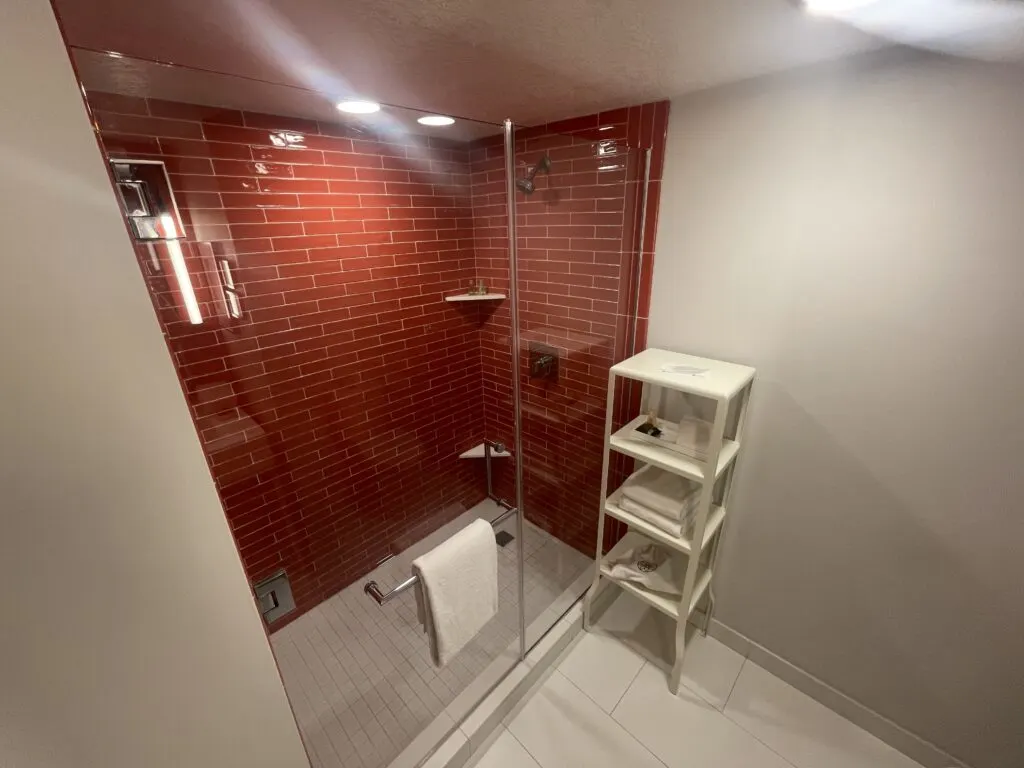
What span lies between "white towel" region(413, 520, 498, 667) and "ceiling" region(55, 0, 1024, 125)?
1.37 metres

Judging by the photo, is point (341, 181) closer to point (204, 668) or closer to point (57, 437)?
point (57, 437)

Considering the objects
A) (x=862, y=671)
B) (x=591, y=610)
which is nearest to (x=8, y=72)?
(x=591, y=610)

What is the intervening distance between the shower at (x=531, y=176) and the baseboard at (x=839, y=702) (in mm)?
1987

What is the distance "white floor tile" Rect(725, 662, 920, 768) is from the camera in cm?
131

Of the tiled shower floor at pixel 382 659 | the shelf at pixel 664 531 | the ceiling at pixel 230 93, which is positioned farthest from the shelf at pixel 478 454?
the ceiling at pixel 230 93

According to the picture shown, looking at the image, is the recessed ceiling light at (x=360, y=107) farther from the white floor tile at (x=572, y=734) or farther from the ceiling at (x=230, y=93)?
the white floor tile at (x=572, y=734)

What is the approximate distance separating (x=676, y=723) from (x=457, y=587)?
954 mm

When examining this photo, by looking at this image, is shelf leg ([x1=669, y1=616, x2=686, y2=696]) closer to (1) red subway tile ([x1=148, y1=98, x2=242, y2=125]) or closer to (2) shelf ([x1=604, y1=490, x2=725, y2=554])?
(2) shelf ([x1=604, y1=490, x2=725, y2=554])

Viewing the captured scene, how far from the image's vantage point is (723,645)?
5.48 ft

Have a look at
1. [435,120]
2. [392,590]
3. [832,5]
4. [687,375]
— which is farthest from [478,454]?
[832,5]

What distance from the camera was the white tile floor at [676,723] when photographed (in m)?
1.33

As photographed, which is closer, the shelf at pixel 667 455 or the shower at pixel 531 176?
the shelf at pixel 667 455

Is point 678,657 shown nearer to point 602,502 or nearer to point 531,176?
point 602,502

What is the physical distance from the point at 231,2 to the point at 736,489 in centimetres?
190
